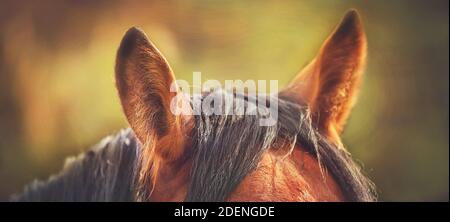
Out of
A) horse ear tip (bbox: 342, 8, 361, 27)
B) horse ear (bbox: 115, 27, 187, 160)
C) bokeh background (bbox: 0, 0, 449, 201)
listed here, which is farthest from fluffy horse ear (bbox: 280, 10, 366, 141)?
bokeh background (bbox: 0, 0, 449, 201)

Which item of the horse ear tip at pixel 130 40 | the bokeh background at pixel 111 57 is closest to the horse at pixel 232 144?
the horse ear tip at pixel 130 40

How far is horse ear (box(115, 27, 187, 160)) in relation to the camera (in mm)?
586

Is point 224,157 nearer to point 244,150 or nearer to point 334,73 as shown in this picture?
point 244,150

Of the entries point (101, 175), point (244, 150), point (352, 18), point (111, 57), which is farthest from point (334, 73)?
point (111, 57)

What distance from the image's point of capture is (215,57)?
1.71 meters

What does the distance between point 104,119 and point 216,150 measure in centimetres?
112

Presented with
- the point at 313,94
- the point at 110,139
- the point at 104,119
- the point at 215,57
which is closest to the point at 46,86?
the point at 104,119

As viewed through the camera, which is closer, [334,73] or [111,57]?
[334,73]

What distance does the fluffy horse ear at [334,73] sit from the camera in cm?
71

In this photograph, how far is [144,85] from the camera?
59 centimetres

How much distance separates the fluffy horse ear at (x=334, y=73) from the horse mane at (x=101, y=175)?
0.64 feet

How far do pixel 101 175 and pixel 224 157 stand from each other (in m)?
0.19

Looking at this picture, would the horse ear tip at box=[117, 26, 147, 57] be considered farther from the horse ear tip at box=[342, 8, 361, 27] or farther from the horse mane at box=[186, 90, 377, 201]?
the horse ear tip at box=[342, 8, 361, 27]
